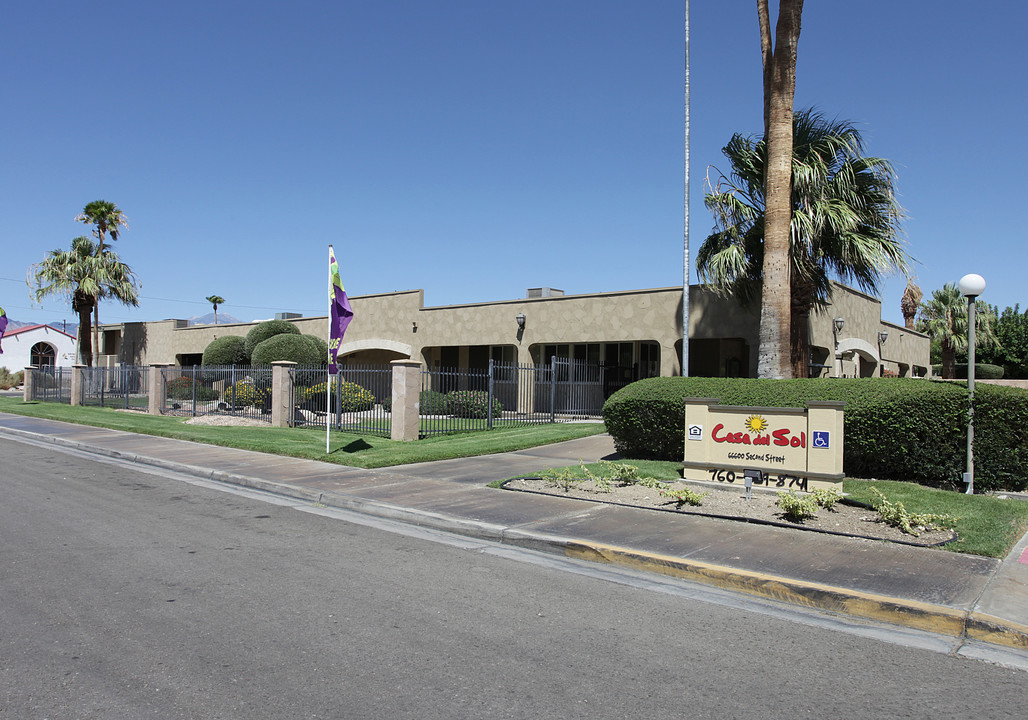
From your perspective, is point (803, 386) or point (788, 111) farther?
point (788, 111)

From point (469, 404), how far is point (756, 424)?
11.9 m

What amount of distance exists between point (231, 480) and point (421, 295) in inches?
638

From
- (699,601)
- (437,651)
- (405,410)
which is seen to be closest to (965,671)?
(699,601)

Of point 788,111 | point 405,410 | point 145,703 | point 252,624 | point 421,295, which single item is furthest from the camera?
point 421,295

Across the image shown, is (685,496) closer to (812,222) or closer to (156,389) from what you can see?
(812,222)

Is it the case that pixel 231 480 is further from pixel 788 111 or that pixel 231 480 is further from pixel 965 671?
pixel 788 111

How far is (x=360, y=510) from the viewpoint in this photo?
Answer: 9680mm

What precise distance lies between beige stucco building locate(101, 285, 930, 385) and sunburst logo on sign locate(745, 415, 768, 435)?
896 centimetres

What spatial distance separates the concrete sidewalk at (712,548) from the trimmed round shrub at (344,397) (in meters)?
6.97

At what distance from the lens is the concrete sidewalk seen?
5543mm

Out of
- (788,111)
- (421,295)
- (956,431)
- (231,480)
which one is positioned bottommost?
(231,480)

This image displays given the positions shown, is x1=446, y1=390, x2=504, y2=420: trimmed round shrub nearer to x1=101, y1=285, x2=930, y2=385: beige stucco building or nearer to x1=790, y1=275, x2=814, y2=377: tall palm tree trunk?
x1=101, y1=285, x2=930, y2=385: beige stucco building

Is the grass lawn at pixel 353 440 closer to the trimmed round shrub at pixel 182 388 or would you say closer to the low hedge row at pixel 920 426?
the trimmed round shrub at pixel 182 388

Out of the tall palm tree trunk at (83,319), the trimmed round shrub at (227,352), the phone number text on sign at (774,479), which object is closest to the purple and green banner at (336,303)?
the phone number text on sign at (774,479)
